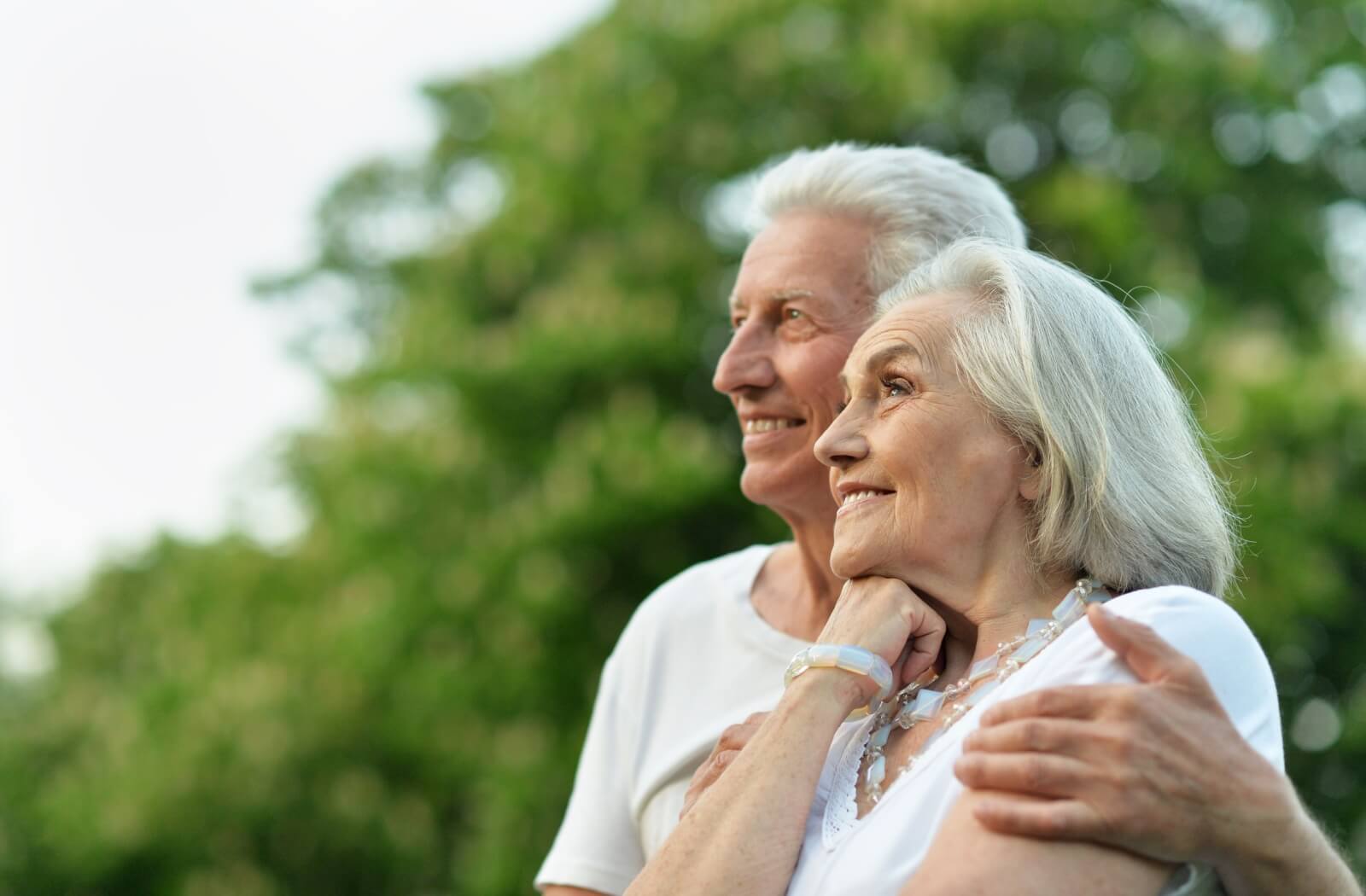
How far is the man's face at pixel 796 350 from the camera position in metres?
2.67

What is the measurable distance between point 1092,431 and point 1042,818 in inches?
24.0

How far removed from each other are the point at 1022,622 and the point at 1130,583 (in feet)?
0.51

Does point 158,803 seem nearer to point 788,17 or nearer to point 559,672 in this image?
point 559,672

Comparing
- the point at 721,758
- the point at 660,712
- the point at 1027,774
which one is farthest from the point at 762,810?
the point at 660,712

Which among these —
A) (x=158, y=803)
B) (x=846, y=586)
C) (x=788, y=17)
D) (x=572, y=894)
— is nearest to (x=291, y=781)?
(x=158, y=803)

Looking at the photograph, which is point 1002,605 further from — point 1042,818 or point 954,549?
point 1042,818

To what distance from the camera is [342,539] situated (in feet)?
33.6

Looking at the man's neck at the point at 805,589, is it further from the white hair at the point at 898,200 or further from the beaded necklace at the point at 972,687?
the beaded necklace at the point at 972,687

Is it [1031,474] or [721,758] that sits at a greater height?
[1031,474]

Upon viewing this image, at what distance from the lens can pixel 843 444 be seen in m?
2.16

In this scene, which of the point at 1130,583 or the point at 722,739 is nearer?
the point at 1130,583

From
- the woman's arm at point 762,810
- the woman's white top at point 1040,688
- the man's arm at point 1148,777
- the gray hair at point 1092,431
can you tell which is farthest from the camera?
the gray hair at point 1092,431

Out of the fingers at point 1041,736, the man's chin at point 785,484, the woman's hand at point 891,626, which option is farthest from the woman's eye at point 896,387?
the fingers at point 1041,736

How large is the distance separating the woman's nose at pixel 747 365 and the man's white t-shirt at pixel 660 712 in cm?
40
